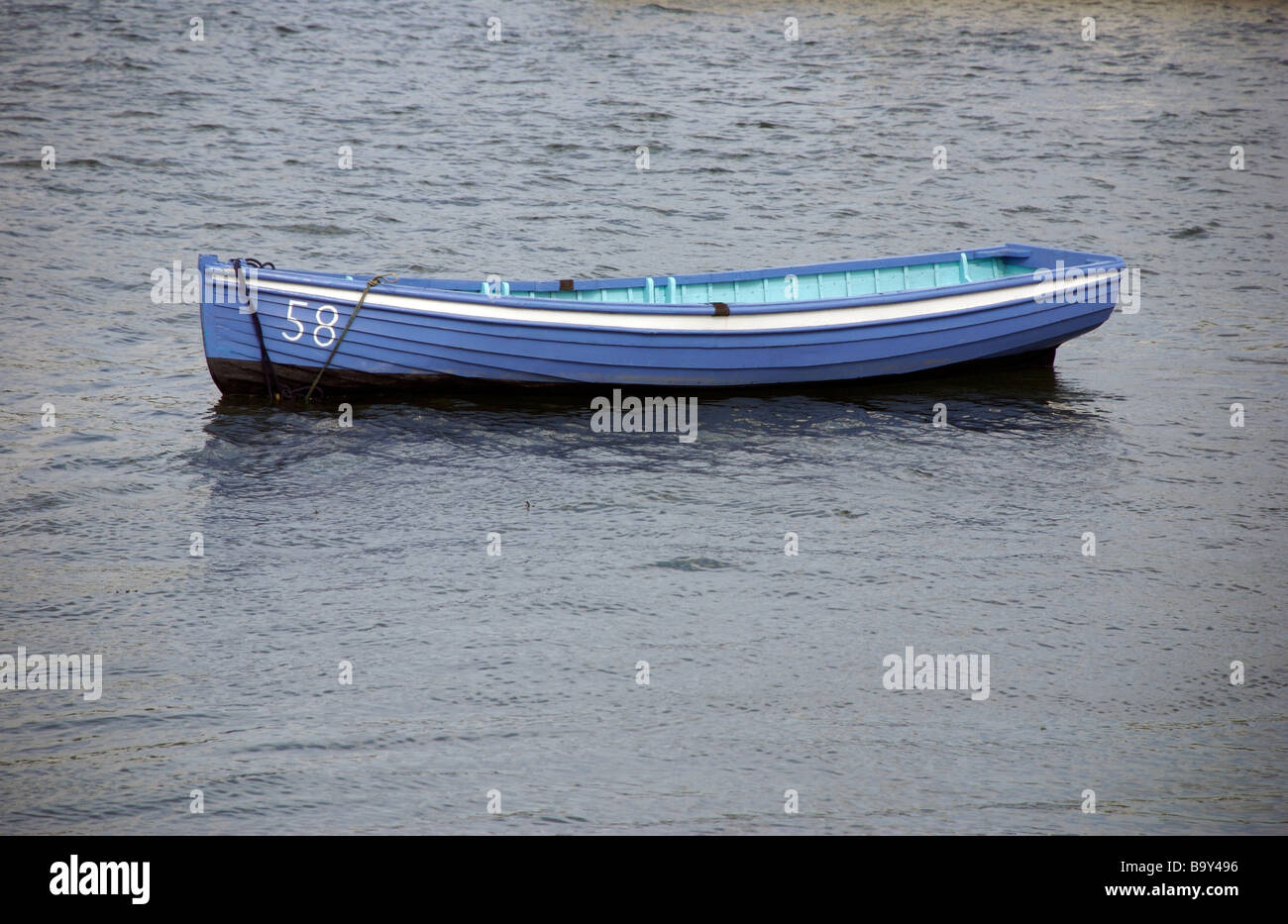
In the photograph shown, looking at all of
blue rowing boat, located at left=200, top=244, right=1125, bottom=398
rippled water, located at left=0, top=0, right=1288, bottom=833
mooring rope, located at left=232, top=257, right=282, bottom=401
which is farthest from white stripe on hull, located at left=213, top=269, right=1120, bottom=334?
rippled water, located at left=0, top=0, right=1288, bottom=833

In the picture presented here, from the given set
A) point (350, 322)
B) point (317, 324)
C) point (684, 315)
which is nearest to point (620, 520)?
point (684, 315)

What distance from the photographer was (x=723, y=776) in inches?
347

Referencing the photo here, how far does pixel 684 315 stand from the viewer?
15.6m

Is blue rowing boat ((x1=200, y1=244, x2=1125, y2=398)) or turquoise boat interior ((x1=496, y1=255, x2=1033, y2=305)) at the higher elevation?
turquoise boat interior ((x1=496, y1=255, x2=1033, y2=305))

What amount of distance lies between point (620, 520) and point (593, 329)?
10.6 ft

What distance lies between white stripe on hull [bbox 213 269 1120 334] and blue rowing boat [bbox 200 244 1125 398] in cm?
2

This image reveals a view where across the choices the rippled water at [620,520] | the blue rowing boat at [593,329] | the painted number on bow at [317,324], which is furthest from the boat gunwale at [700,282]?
the rippled water at [620,520]

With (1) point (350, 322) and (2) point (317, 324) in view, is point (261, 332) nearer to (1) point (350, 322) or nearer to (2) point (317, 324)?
(2) point (317, 324)

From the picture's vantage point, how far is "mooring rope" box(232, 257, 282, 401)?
1481cm

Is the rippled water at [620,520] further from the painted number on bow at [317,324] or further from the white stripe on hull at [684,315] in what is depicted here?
the white stripe on hull at [684,315]

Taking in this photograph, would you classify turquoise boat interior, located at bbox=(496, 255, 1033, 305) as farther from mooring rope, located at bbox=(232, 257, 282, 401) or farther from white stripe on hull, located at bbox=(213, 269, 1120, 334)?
mooring rope, located at bbox=(232, 257, 282, 401)

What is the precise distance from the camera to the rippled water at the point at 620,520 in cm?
886

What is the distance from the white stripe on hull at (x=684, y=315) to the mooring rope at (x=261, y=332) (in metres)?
0.12

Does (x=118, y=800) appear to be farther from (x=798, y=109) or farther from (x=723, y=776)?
(x=798, y=109)
